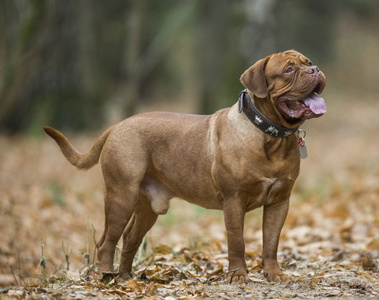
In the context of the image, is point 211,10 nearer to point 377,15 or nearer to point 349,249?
point 377,15

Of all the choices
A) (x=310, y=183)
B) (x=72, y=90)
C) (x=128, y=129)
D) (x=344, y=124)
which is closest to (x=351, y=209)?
(x=310, y=183)

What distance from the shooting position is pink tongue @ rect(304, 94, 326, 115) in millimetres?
4133

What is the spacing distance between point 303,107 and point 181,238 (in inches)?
156

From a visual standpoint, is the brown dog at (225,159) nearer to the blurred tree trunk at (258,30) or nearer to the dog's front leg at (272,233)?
the dog's front leg at (272,233)

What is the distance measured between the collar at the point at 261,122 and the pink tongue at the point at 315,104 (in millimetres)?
269

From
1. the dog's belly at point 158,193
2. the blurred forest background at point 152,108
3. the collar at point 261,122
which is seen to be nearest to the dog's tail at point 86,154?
the dog's belly at point 158,193

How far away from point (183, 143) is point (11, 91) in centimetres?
835

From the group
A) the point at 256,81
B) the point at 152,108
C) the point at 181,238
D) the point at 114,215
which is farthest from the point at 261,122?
the point at 152,108

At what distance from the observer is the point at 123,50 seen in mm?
25172

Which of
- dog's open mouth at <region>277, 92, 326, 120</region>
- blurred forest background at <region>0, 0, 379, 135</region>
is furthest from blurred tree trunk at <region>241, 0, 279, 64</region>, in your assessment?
dog's open mouth at <region>277, 92, 326, 120</region>

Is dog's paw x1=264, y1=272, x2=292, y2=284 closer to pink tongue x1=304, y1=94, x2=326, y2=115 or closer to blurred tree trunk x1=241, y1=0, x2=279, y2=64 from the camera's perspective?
Result: pink tongue x1=304, y1=94, x2=326, y2=115

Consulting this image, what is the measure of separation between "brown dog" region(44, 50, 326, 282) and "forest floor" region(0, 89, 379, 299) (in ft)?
1.12

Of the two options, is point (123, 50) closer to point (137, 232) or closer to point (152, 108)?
point (152, 108)

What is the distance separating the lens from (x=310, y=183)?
1052 cm
